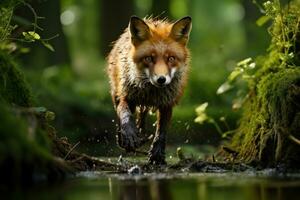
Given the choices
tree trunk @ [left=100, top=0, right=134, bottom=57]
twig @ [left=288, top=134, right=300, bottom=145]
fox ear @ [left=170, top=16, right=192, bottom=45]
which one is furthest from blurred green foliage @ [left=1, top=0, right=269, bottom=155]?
twig @ [left=288, top=134, right=300, bottom=145]

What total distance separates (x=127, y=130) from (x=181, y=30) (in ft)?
5.08

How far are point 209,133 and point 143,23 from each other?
693 centimetres

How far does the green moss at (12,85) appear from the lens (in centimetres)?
839

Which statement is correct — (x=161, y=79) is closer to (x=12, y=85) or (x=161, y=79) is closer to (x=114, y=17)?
(x=12, y=85)

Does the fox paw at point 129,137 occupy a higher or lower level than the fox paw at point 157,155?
higher

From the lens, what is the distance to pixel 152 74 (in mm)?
9820

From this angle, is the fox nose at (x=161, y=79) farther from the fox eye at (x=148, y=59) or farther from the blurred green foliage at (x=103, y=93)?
the blurred green foliage at (x=103, y=93)

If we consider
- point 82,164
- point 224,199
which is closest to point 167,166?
point 82,164

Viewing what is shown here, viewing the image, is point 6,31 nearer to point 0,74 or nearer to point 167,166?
point 0,74

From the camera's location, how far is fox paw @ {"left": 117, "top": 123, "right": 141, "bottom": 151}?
9.73m

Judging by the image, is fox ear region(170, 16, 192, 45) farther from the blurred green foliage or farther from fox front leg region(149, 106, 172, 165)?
the blurred green foliage

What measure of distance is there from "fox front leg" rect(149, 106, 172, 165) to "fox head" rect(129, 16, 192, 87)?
73cm

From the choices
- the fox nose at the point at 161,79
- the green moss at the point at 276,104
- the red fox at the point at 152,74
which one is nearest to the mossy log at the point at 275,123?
the green moss at the point at 276,104

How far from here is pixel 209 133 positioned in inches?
655
